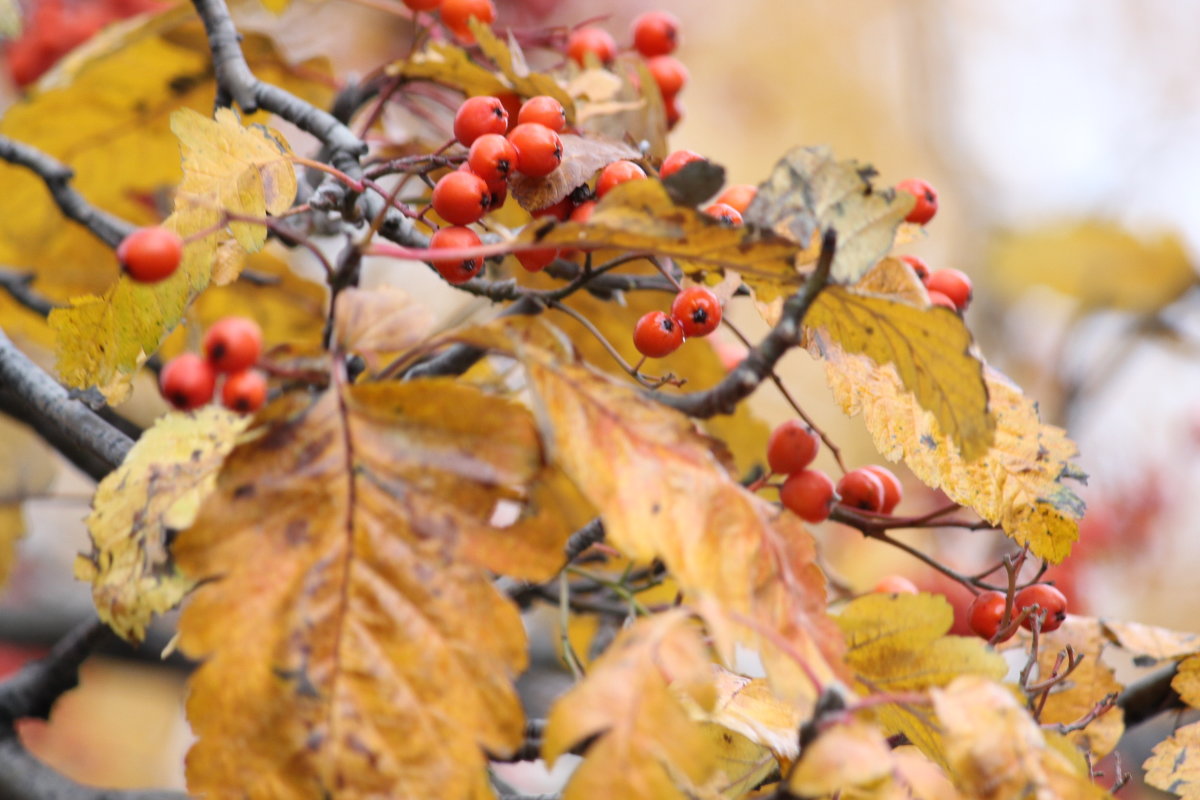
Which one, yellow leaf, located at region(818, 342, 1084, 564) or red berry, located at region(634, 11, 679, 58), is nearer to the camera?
yellow leaf, located at region(818, 342, 1084, 564)

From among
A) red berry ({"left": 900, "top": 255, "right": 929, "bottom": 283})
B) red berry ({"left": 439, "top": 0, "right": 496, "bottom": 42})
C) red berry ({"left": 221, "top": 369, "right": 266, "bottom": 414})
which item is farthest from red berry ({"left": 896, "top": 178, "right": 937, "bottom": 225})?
red berry ({"left": 221, "top": 369, "right": 266, "bottom": 414})

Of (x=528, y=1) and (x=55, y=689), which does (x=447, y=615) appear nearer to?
(x=55, y=689)

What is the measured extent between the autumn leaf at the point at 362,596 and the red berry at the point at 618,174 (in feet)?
0.99

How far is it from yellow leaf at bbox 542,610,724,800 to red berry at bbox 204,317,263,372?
306 mm

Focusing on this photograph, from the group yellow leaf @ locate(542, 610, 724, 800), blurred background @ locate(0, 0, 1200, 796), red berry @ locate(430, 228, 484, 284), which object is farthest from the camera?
blurred background @ locate(0, 0, 1200, 796)

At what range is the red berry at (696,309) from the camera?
84 centimetres

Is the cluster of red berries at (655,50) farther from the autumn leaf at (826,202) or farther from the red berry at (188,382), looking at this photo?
the red berry at (188,382)

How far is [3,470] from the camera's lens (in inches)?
64.9

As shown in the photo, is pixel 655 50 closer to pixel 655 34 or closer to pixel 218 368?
pixel 655 34

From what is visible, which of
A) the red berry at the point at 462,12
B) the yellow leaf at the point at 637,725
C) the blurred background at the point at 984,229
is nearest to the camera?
the yellow leaf at the point at 637,725

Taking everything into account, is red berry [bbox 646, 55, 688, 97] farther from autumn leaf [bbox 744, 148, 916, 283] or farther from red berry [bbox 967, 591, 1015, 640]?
red berry [bbox 967, 591, 1015, 640]

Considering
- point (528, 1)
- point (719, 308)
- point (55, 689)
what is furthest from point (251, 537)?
point (528, 1)

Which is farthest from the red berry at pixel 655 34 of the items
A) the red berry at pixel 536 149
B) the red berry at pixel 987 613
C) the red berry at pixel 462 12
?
the red berry at pixel 987 613

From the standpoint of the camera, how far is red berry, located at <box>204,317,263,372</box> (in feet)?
2.05
